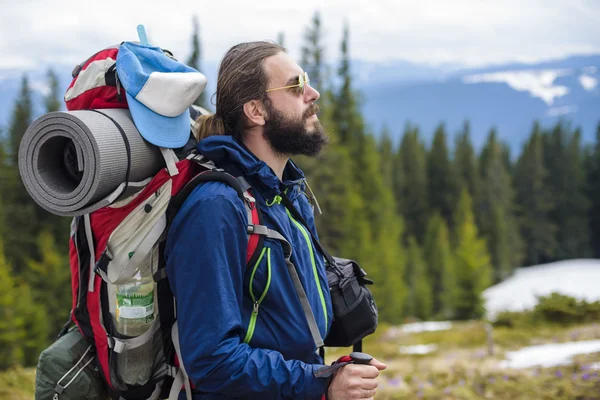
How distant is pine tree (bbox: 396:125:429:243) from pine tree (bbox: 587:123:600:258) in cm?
1903

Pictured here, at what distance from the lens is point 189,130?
7.89 feet

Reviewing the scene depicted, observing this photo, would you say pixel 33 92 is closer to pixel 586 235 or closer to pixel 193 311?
pixel 193 311

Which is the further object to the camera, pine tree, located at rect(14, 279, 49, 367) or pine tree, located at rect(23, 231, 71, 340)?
pine tree, located at rect(23, 231, 71, 340)

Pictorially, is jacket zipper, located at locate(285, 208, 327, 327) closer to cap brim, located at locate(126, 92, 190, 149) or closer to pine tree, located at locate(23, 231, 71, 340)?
cap brim, located at locate(126, 92, 190, 149)

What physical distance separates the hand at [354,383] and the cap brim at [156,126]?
3.63 ft

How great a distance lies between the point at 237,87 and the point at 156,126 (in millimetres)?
461

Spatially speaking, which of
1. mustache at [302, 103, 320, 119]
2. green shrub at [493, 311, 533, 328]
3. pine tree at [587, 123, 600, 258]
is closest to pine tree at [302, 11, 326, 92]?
green shrub at [493, 311, 533, 328]

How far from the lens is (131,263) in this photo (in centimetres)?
212

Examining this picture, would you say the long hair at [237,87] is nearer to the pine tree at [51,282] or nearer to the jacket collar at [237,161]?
the jacket collar at [237,161]

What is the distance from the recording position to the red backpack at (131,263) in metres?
2.16

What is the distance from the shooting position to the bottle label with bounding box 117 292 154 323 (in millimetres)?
2201

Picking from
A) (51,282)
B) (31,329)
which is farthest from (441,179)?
(31,329)

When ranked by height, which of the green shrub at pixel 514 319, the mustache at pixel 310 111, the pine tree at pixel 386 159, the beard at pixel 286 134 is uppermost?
the mustache at pixel 310 111

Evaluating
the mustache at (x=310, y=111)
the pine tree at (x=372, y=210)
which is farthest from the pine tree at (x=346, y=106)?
the mustache at (x=310, y=111)
